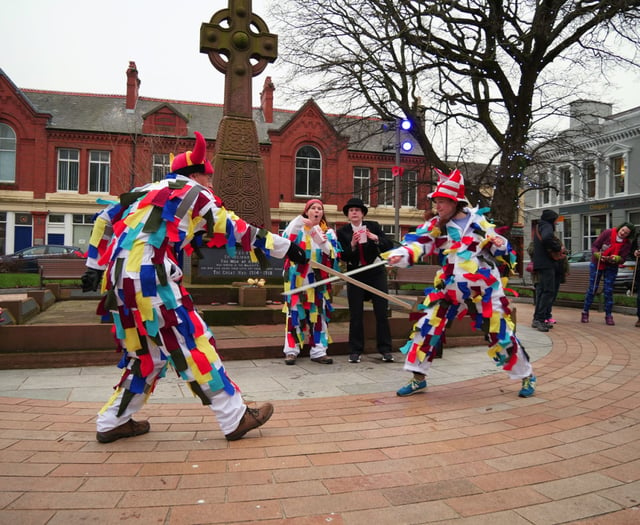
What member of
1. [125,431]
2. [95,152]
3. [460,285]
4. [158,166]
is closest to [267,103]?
[158,166]

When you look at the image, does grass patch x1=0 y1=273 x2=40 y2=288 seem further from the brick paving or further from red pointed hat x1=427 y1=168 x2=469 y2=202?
red pointed hat x1=427 y1=168 x2=469 y2=202

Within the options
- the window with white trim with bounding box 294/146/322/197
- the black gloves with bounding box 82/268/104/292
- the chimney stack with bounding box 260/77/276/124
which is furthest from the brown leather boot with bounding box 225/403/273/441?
the chimney stack with bounding box 260/77/276/124

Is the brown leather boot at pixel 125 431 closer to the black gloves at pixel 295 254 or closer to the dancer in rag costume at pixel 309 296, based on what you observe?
the black gloves at pixel 295 254

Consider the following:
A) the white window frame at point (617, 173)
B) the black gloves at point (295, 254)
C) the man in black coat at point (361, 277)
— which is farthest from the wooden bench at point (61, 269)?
the white window frame at point (617, 173)

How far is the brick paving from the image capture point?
2.44 meters

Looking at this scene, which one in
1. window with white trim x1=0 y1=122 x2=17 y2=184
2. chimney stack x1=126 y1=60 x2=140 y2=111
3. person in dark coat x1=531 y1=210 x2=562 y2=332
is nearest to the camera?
person in dark coat x1=531 y1=210 x2=562 y2=332

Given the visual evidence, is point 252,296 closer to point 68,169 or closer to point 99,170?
point 99,170

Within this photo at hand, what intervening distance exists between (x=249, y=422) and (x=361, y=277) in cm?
294

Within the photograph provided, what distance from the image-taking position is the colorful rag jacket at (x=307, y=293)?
584 cm

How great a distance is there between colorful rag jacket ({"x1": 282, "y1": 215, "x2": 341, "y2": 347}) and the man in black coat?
19 centimetres

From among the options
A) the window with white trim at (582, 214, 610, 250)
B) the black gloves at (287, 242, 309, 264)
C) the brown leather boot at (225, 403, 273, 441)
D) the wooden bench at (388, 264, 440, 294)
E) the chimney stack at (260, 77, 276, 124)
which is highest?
the chimney stack at (260, 77, 276, 124)

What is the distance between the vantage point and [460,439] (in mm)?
3475

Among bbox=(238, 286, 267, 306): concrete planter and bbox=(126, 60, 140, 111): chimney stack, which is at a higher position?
bbox=(126, 60, 140, 111): chimney stack

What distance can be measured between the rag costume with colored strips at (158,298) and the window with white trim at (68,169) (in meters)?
29.8
